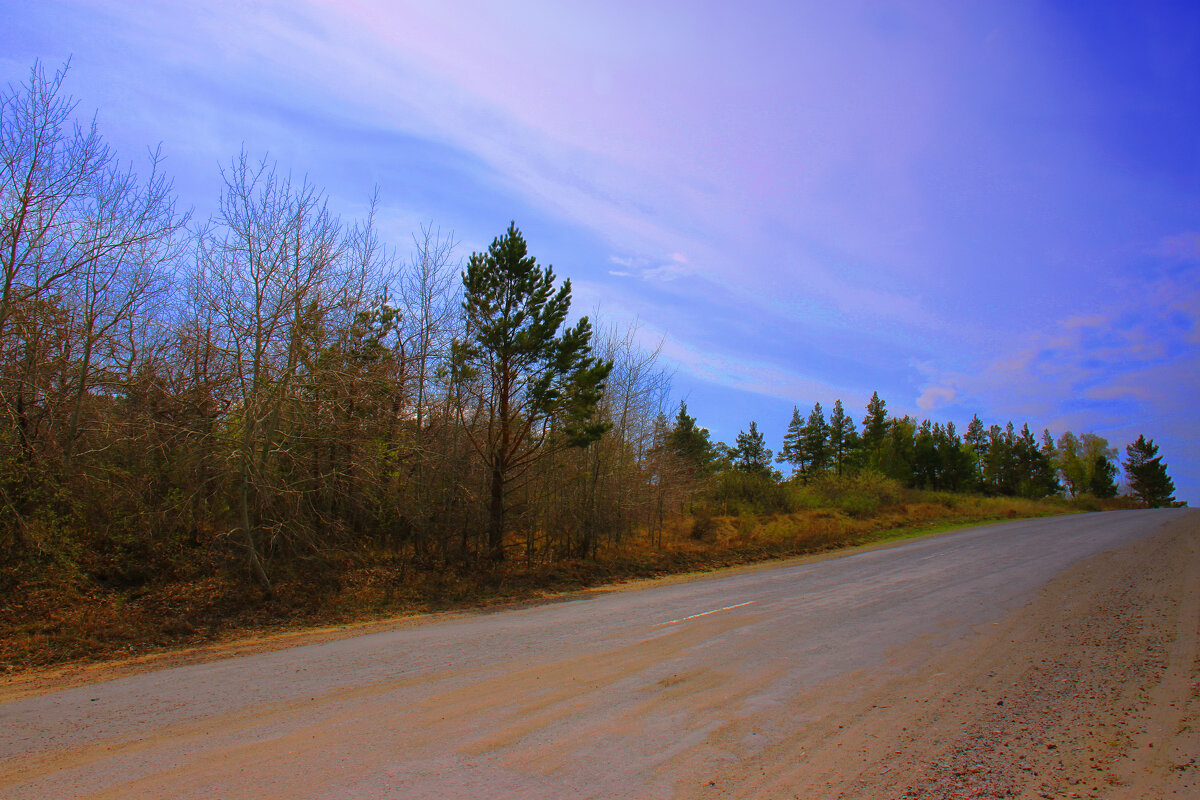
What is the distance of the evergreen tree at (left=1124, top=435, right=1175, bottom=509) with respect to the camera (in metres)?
80.2

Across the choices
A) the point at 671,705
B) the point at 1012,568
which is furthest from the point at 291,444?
the point at 1012,568

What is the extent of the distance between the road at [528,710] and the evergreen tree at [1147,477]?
3663 inches

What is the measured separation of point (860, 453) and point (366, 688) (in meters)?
72.1

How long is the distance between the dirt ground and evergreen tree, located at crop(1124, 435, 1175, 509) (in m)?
93.9

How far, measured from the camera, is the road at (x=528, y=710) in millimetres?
4637

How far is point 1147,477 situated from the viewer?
81188 millimetres

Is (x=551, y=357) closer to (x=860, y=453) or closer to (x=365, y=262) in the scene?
(x=365, y=262)

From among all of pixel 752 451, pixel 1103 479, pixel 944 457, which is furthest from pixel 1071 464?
pixel 752 451

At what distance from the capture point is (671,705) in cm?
621

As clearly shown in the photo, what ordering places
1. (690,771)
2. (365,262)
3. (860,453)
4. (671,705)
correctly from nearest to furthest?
(690,771), (671,705), (365,262), (860,453)

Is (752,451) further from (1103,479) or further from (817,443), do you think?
(1103,479)

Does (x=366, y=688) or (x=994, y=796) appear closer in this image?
(x=994, y=796)

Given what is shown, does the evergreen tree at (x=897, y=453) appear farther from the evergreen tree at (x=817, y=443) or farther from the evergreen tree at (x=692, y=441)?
the evergreen tree at (x=692, y=441)

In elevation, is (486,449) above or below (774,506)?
above
